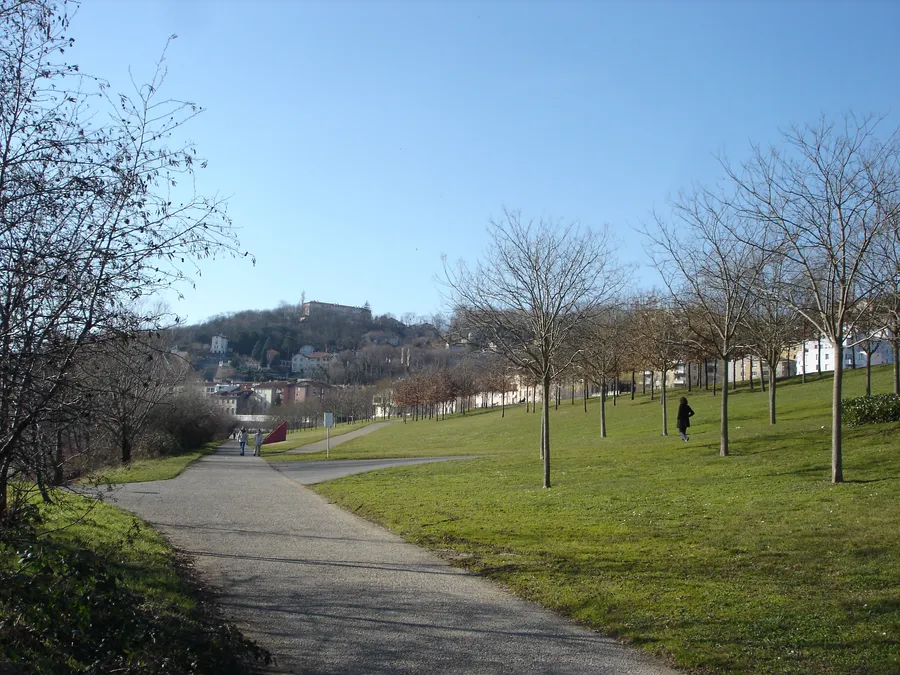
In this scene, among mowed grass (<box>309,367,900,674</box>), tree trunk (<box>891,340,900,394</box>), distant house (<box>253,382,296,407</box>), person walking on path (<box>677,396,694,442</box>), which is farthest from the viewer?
distant house (<box>253,382,296,407</box>)

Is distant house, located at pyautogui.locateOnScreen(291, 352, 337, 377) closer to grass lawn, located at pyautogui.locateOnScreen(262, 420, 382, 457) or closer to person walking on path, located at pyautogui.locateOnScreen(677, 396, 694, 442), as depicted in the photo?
grass lawn, located at pyautogui.locateOnScreen(262, 420, 382, 457)

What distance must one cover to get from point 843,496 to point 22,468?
11.7m

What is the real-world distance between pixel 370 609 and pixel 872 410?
17.0 metres

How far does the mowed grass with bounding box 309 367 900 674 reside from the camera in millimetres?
6203

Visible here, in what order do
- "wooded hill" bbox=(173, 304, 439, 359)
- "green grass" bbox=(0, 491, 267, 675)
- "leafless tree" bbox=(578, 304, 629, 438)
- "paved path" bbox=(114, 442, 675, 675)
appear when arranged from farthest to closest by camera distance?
1. "wooded hill" bbox=(173, 304, 439, 359)
2. "leafless tree" bbox=(578, 304, 629, 438)
3. "paved path" bbox=(114, 442, 675, 675)
4. "green grass" bbox=(0, 491, 267, 675)

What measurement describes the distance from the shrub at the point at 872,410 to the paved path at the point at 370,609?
45.3 feet

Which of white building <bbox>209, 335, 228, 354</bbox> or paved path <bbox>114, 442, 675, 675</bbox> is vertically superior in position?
white building <bbox>209, 335, 228, 354</bbox>

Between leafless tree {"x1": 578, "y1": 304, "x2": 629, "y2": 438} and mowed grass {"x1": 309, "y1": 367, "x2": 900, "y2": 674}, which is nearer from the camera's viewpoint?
mowed grass {"x1": 309, "y1": 367, "x2": 900, "y2": 674}

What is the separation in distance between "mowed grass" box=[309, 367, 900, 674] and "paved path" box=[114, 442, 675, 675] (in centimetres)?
50

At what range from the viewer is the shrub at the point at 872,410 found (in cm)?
1903

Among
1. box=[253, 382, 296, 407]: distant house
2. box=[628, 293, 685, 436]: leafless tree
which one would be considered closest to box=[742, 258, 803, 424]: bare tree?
box=[628, 293, 685, 436]: leafless tree

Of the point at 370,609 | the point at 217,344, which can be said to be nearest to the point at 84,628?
the point at 370,609

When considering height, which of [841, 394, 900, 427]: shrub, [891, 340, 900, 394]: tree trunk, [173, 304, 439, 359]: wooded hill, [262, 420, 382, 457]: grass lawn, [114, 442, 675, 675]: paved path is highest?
[173, 304, 439, 359]: wooded hill

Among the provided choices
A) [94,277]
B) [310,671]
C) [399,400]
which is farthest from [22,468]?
[399,400]
